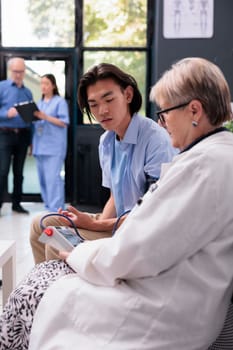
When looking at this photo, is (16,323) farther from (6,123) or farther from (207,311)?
(6,123)

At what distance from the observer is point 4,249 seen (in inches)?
76.5

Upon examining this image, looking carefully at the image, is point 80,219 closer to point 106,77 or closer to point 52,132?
point 106,77

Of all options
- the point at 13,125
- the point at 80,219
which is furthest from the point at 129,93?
the point at 13,125

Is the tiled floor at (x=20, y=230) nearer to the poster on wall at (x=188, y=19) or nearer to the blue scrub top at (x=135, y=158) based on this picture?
the blue scrub top at (x=135, y=158)

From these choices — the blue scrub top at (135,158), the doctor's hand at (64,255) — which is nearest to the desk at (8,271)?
the blue scrub top at (135,158)

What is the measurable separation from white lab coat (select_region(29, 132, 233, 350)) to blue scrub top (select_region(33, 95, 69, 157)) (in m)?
3.59

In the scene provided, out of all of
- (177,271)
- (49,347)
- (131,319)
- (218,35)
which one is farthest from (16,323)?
(218,35)

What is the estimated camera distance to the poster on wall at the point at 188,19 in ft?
13.8

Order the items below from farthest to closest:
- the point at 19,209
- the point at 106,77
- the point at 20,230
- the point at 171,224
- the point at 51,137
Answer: the point at 19,209 < the point at 51,137 < the point at 20,230 < the point at 106,77 < the point at 171,224

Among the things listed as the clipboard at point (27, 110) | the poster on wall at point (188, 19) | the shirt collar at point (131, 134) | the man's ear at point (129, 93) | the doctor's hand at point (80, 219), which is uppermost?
the poster on wall at point (188, 19)

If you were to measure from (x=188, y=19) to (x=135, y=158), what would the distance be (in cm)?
268

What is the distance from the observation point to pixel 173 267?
114 centimetres

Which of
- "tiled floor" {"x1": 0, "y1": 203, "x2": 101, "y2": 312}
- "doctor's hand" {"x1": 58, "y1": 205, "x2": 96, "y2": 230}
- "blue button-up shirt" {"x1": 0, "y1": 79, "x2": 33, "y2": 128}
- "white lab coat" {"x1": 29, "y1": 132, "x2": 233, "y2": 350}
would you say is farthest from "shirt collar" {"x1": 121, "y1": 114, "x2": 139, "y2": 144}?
"blue button-up shirt" {"x1": 0, "y1": 79, "x2": 33, "y2": 128}

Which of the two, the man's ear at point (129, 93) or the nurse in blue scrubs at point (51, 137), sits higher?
the man's ear at point (129, 93)
